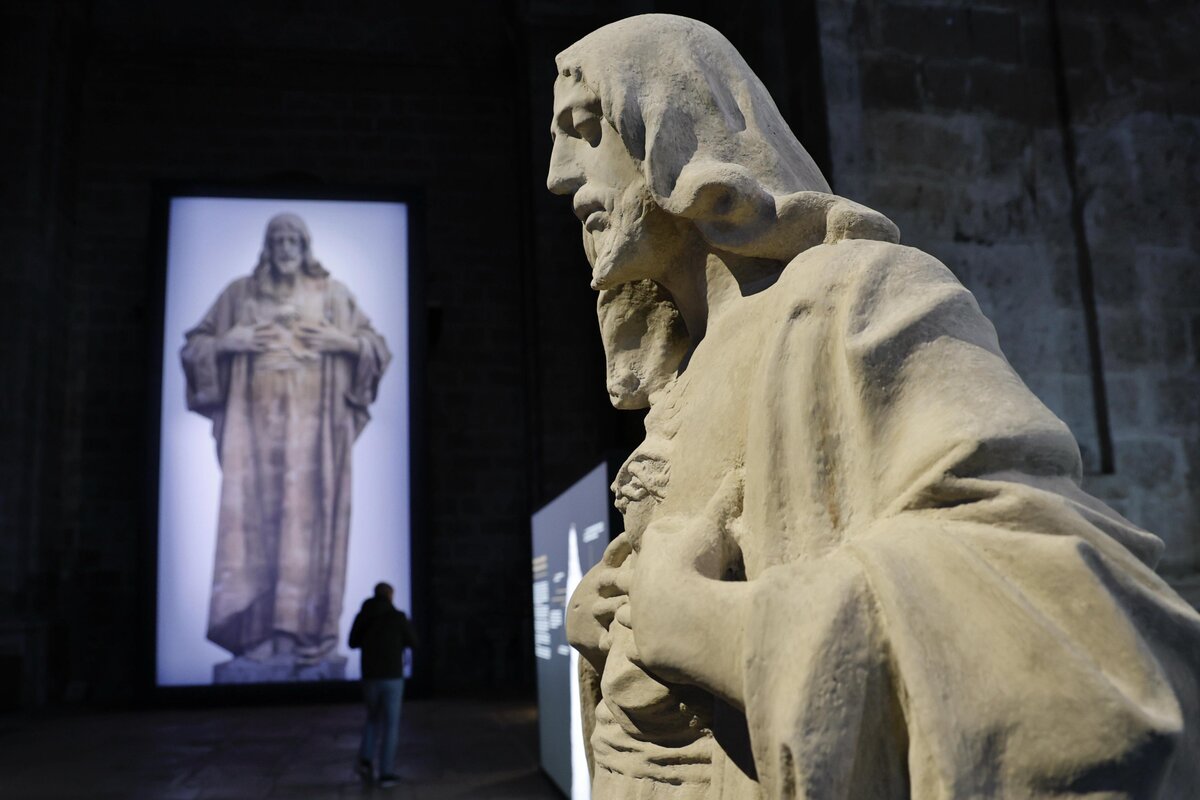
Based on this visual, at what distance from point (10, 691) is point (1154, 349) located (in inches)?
410

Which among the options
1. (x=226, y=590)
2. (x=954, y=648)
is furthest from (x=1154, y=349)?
(x=226, y=590)

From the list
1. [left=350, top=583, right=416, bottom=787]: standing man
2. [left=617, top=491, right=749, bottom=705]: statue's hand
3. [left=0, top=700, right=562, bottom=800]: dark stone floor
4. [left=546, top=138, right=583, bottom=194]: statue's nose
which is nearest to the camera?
[left=617, top=491, right=749, bottom=705]: statue's hand

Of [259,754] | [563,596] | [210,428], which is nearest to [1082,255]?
[563,596]

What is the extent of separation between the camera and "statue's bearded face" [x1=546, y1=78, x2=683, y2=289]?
1.77m

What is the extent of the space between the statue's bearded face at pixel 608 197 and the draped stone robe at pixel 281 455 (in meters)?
9.86

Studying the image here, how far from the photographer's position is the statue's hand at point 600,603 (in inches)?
69.6

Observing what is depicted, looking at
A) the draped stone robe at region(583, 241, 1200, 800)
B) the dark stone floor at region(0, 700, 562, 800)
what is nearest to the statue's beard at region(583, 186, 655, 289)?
the draped stone robe at region(583, 241, 1200, 800)

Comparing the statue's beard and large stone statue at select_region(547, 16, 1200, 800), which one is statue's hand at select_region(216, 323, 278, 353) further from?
the statue's beard

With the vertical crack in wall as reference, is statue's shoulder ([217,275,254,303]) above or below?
above

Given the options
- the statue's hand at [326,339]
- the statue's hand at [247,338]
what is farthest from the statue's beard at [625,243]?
the statue's hand at [247,338]

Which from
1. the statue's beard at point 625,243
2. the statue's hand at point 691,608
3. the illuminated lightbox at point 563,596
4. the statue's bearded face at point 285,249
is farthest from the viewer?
the statue's bearded face at point 285,249

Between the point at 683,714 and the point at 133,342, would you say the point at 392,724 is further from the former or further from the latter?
the point at 133,342

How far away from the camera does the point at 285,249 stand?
11742mm

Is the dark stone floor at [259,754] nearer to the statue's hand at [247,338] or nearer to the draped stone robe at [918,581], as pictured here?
the statue's hand at [247,338]
